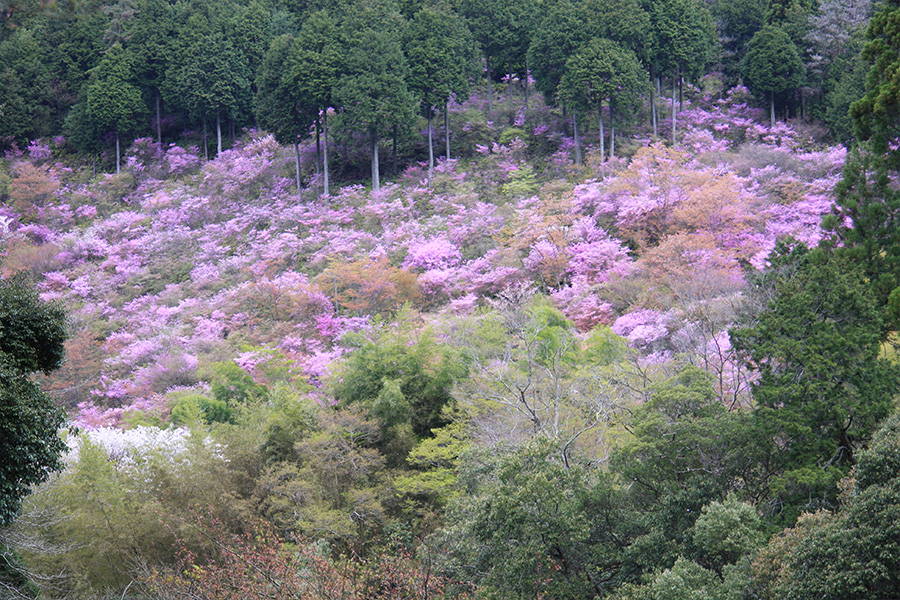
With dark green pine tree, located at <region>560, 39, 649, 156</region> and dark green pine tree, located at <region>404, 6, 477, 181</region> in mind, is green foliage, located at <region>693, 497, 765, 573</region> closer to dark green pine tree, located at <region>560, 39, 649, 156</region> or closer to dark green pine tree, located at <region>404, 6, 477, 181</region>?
dark green pine tree, located at <region>560, 39, 649, 156</region>

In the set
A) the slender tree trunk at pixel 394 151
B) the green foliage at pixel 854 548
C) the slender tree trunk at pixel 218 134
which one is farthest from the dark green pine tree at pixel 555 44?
the green foliage at pixel 854 548

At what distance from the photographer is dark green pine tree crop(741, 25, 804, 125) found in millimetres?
33906

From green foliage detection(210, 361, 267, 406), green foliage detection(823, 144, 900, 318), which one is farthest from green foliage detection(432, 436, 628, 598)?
green foliage detection(210, 361, 267, 406)

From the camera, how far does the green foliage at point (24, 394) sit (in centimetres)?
880

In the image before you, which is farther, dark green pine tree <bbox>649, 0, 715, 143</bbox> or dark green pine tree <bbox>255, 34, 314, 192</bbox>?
dark green pine tree <bbox>649, 0, 715, 143</bbox>

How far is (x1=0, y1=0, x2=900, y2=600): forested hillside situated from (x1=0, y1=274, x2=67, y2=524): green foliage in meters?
0.05

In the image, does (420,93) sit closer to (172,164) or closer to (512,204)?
(512,204)

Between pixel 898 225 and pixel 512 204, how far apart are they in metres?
17.1

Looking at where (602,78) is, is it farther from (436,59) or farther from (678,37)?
(436,59)

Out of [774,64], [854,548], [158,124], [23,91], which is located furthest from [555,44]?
[23,91]

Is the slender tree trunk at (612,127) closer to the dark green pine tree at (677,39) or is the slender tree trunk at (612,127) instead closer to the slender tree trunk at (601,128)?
the slender tree trunk at (601,128)

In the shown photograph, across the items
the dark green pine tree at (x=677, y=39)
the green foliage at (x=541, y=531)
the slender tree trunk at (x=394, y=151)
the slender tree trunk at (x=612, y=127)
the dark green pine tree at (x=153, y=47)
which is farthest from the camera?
the dark green pine tree at (x=153, y=47)

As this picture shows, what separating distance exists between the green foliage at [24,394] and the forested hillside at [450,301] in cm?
5

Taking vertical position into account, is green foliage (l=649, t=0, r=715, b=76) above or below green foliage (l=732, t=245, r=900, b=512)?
above
